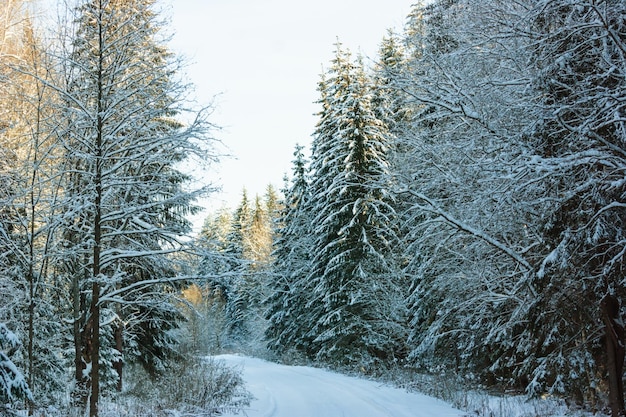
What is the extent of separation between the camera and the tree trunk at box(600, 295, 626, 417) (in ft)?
22.6

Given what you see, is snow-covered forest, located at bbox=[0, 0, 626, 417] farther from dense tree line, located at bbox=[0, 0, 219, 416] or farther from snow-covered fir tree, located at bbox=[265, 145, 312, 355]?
snow-covered fir tree, located at bbox=[265, 145, 312, 355]

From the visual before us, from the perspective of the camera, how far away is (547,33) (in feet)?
24.1

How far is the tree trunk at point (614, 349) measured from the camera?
6875mm

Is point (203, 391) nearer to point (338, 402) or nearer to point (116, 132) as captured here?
point (338, 402)

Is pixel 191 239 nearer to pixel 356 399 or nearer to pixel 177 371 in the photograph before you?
pixel 177 371

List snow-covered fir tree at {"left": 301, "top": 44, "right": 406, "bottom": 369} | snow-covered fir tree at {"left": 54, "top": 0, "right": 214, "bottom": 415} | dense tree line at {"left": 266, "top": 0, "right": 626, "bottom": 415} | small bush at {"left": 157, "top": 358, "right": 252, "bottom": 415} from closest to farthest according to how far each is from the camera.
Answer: dense tree line at {"left": 266, "top": 0, "right": 626, "bottom": 415} → snow-covered fir tree at {"left": 54, "top": 0, "right": 214, "bottom": 415} → small bush at {"left": 157, "top": 358, "right": 252, "bottom": 415} → snow-covered fir tree at {"left": 301, "top": 44, "right": 406, "bottom": 369}

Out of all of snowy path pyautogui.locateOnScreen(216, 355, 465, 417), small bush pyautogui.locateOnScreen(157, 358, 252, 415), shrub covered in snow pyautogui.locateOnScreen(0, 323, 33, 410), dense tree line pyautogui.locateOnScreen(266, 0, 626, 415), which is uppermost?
dense tree line pyautogui.locateOnScreen(266, 0, 626, 415)

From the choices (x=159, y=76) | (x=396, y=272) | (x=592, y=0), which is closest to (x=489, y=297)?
(x=592, y=0)

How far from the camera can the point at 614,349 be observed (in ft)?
23.6

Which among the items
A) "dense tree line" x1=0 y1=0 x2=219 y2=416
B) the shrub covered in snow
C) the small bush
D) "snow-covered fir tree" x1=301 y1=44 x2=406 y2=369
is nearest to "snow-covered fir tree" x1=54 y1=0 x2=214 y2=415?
"dense tree line" x1=0 y1=0 x2=219 y2=416

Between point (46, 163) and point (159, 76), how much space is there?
3.32 metres

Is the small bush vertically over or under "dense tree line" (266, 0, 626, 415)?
under

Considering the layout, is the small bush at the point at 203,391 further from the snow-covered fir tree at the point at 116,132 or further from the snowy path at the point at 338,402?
the snow-covered fir tree at the point at 116,132

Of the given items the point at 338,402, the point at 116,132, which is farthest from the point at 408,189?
the point at 338,402
